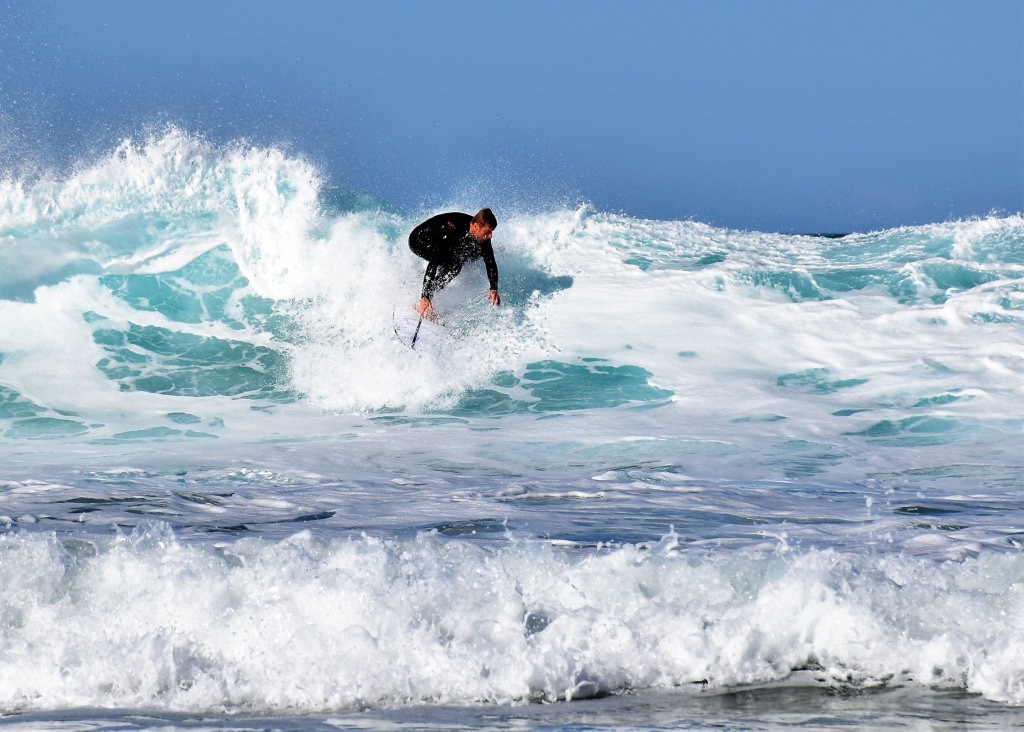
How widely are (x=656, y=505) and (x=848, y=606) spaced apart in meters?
1.81

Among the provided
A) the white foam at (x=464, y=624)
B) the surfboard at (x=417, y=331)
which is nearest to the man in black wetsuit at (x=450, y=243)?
the surfboard at (x=417, y=331)

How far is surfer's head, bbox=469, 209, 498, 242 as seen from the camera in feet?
30.2

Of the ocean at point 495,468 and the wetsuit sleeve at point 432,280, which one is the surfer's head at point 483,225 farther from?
the ocean at point 495,468

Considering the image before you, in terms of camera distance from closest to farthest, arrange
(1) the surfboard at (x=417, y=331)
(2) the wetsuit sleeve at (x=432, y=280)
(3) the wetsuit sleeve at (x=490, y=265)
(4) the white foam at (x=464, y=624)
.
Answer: (4) the white foam at (x=464, y=624) < (1) the surfboard at (x=417, y=331) < (2) the wetsuit sleeve at (x=432, y=280) < (3) the wetsuit sleeve at (x=490, y=265)

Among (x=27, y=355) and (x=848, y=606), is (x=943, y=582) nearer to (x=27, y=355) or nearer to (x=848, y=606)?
(x=848, y=606)

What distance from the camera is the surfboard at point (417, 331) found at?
8.95 metres

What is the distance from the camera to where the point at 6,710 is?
9.10 ft

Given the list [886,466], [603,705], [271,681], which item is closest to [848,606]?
[603,705]

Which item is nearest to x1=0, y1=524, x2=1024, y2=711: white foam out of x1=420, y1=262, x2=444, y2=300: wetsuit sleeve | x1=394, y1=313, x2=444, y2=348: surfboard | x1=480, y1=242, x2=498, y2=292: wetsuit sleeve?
x1=394, y1=313, x2=444, y2=348: surfboard

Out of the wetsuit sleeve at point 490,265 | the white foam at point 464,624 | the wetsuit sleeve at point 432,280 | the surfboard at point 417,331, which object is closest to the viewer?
the white foam at point 464,624

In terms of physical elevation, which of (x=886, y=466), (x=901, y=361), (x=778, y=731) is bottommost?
(x=778, y=731)

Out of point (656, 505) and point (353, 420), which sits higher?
point (353, 420)

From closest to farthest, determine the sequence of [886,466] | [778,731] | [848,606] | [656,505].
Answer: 1. [778,731]
2. [848,606]
3. [656,505]
4. [886,466]

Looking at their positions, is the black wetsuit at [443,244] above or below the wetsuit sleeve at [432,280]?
above
